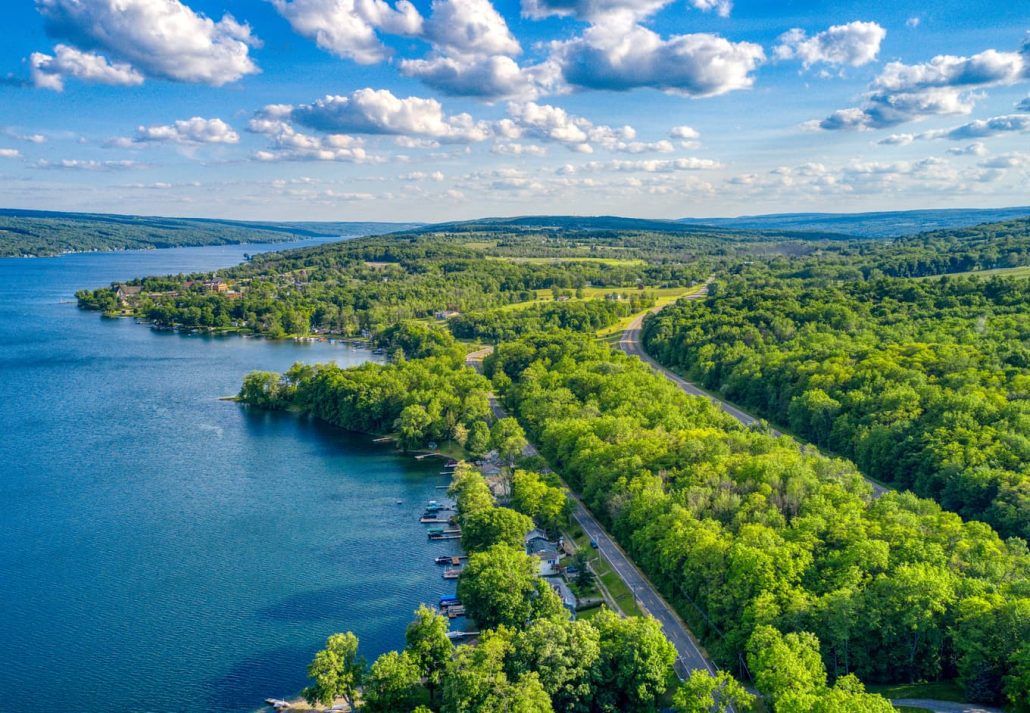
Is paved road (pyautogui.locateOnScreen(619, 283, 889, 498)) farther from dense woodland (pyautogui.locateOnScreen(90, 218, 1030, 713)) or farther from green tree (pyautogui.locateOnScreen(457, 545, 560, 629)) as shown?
green tree (pyautogui.locateOnScreen(457, 545, 560, 629))

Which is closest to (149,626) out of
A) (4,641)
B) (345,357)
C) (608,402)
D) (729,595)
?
(4,641)

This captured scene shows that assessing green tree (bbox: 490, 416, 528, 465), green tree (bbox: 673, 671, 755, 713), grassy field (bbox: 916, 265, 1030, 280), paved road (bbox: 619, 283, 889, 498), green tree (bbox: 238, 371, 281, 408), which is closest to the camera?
green tree (bbox: 673, 671, 755, 713)

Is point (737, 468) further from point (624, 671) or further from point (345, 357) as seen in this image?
point (345, 357)

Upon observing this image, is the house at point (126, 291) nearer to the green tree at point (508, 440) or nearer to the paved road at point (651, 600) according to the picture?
the green tree at point (508, 440)

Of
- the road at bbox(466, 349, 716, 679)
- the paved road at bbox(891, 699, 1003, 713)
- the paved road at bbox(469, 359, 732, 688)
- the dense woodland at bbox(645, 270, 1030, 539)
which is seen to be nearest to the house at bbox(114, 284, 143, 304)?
the dense woodland at bbox(645, 270, 1030, 539)

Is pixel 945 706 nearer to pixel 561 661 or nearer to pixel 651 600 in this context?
pixel 651 600

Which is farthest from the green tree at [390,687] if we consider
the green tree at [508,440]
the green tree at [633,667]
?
the green tree at [508,440]

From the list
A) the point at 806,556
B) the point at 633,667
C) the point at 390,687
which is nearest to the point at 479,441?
the point at 806,556
